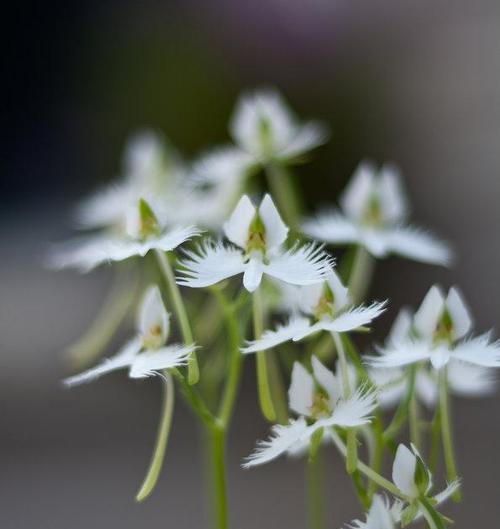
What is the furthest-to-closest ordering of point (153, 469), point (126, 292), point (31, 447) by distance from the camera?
1. point (31, 447)
2. point (126, 292)
3. point (153, 469)

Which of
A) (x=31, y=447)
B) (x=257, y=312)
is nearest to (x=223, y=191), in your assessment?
(x=257, y=312)

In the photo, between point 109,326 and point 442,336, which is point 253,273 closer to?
point 442,336

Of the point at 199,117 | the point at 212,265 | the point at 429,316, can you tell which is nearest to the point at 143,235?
the point at 212,265

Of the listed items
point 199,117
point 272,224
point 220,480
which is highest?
point 199,117

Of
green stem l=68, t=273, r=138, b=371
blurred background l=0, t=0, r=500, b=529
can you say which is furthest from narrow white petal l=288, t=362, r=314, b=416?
blurred background l=0, t=0, r=500, b=529

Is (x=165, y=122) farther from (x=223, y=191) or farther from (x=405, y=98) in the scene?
(x=223, y=191)
